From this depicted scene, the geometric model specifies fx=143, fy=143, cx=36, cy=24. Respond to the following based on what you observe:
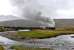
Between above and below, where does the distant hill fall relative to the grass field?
above

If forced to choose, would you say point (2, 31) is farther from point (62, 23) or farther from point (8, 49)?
point (62, 23)

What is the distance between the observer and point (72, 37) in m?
0.87

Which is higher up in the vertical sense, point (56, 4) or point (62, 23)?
point (56, 4)

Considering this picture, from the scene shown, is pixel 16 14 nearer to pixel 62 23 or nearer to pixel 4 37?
pixel 4 37

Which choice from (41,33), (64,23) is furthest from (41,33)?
(64,23)

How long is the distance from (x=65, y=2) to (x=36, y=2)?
0.18 metres

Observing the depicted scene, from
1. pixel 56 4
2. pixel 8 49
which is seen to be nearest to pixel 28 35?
pixel 8 49

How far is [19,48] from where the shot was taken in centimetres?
84

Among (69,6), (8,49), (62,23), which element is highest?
(69,6)

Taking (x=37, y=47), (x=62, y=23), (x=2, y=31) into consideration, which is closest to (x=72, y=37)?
(x=62, y=23)

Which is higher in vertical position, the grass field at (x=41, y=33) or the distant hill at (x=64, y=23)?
the distant hill at (x=64, y=23)

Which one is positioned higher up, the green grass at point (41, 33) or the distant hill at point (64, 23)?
the distant hill at point (64, 23)

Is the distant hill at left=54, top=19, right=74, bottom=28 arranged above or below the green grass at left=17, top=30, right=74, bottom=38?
above

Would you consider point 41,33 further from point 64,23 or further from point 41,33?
point 64,23
